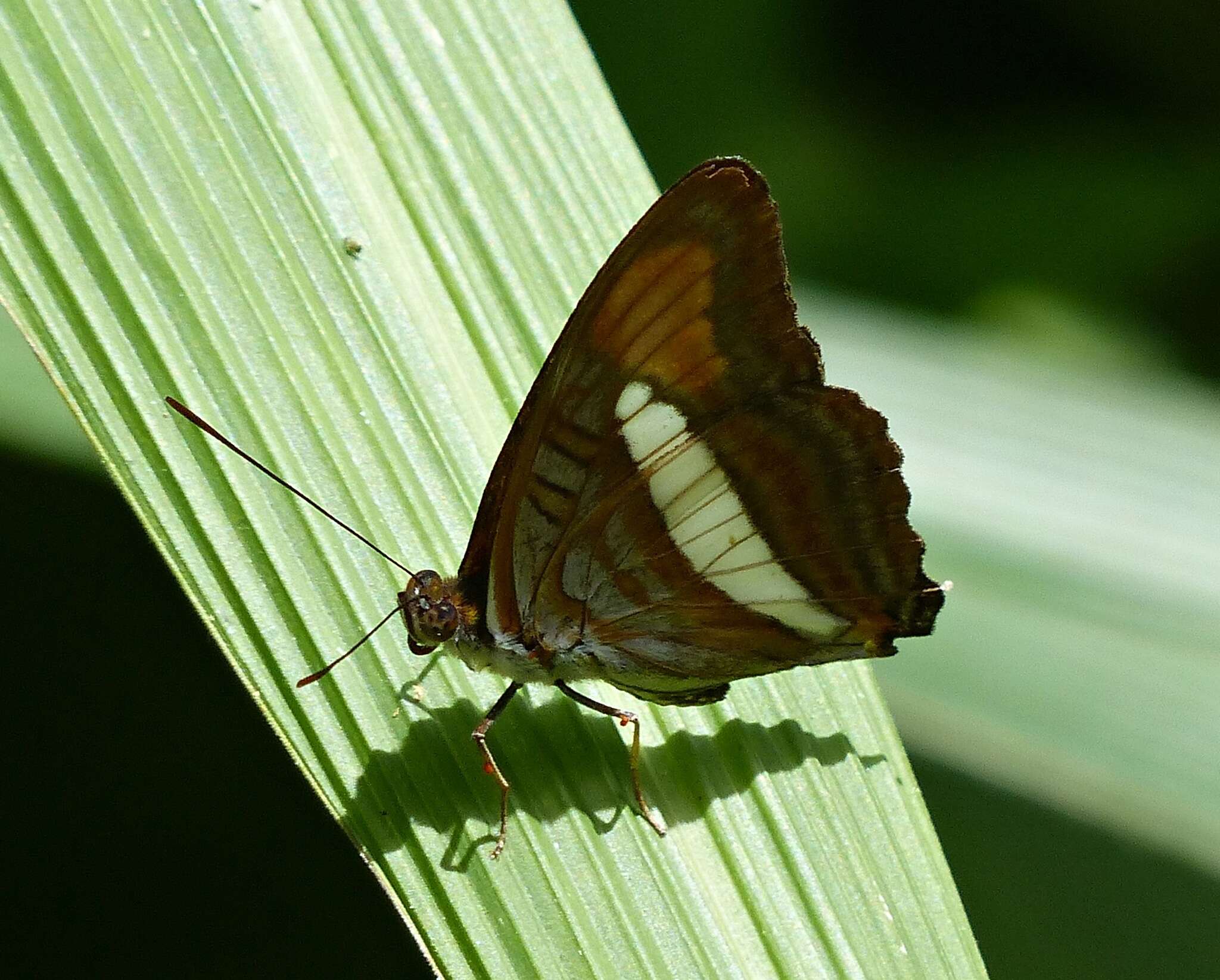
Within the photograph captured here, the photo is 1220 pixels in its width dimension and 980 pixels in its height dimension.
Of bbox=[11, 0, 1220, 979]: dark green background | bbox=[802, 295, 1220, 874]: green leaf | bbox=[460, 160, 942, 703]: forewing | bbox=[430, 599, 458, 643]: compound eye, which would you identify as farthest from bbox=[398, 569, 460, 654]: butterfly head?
bbox=[11, 0, 1220, 979]: dark green background

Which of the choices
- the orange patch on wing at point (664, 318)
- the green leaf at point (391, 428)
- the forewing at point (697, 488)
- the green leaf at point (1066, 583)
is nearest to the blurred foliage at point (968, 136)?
the green leaf at point (1066, 583)

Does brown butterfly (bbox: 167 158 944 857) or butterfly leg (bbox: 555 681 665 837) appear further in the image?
butterfly leg (bbox: 555 681 665 837)

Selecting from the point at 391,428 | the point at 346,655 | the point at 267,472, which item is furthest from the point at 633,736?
the point at 267,472

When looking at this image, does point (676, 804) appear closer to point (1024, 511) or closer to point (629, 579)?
point (629, 579)

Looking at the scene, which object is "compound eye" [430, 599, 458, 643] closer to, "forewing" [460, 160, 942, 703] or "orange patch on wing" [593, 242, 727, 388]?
"forewing" [460, 160, 942, 703]

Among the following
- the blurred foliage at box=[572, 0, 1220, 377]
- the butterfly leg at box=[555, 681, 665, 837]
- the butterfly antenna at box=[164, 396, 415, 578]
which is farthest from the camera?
the blurred foliage at box=[572, 0, 1220, 377]

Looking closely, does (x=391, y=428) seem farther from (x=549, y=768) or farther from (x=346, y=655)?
(x=549, y=768)
